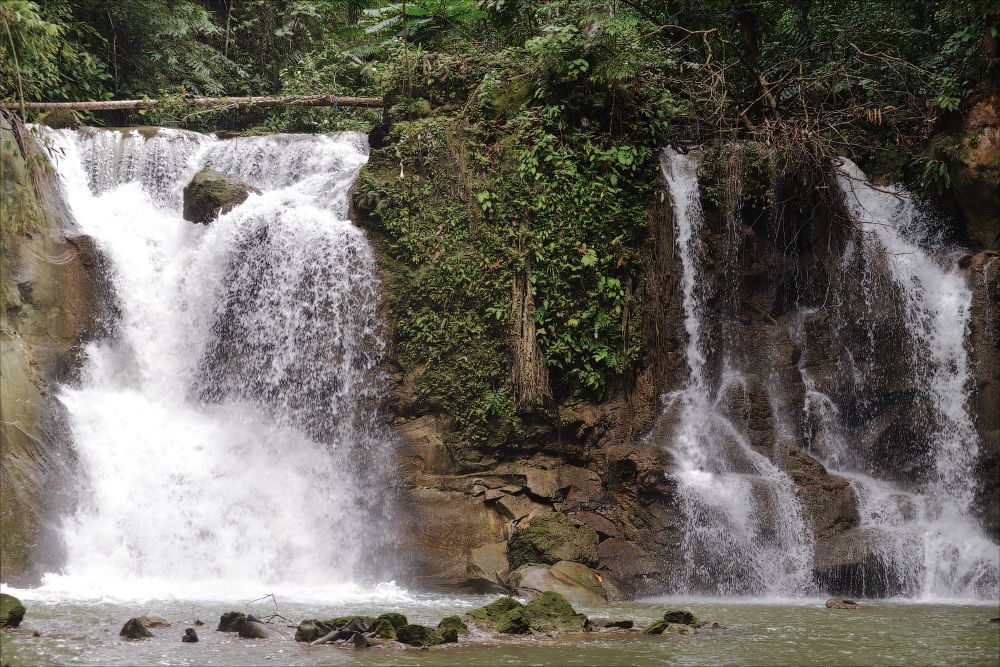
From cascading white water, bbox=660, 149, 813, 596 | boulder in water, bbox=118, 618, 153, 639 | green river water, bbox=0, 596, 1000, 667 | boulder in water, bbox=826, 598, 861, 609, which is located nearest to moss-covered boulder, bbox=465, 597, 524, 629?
green river water, bbox=0, 596, 1000, 667

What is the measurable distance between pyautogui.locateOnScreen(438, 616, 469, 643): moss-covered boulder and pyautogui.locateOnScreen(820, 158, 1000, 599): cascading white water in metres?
5.11

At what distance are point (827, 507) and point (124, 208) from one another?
10787mm

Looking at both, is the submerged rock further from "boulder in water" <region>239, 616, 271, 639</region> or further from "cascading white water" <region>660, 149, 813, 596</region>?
"boulder in water" <region>239, 616, 271, 639</region>

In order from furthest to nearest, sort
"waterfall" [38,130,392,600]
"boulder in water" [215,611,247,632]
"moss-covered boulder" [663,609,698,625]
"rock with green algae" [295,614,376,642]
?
"waterfall" [38,130,392,600]
"moss-covered boulder" [663,609,698,625]
"boulder in water" [215,611,247,632]
"rock with green algae" [295,614,376,642]

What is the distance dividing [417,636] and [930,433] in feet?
25.3

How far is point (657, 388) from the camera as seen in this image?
12.1 metres

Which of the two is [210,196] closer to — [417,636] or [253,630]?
[253,630]

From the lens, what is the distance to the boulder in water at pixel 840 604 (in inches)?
359

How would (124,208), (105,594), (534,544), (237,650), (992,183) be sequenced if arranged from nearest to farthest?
(237,650) → (105,594) → (534,544) → (992,183) → (124,208)

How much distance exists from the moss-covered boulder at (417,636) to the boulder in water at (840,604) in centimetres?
432

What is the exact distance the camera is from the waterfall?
10484mm

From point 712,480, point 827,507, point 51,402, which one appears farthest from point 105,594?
point 827,507

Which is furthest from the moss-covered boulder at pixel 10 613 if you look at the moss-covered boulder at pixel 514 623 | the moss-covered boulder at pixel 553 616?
the moss-covered boulder at pixel 553 616

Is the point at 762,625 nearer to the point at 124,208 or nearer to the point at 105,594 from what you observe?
the point at 105,594
